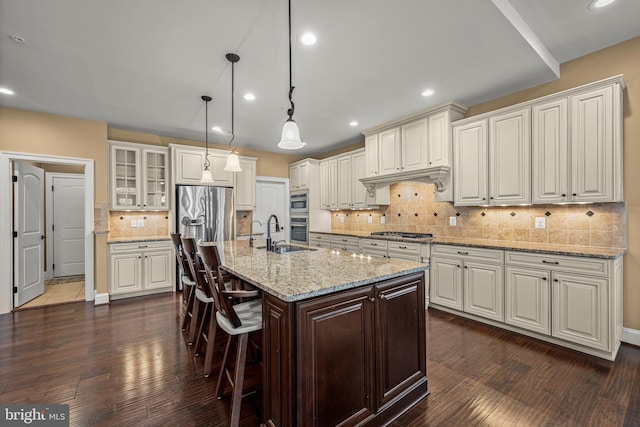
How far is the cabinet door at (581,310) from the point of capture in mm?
2365

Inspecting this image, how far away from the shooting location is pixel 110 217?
15.2 feet

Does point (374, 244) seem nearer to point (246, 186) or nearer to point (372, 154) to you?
point (372, 154)

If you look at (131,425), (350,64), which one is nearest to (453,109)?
(350,64)

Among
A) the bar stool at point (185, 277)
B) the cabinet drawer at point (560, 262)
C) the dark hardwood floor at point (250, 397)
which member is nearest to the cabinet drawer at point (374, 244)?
the dark hardwood floor at point (250, 397)

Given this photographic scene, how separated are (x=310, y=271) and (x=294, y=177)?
4.69 m

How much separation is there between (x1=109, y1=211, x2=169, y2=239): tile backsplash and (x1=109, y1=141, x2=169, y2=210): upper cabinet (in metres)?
0.28

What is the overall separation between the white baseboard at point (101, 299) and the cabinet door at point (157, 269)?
484 millimetres

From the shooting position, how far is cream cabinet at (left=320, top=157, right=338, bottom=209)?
5.62 meters

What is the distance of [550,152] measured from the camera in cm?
285

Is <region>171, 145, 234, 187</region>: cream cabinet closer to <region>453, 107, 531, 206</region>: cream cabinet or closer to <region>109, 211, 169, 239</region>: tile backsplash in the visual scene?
<region>109, 211, 169, 239</region>: tile backsplash

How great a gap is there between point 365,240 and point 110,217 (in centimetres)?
420

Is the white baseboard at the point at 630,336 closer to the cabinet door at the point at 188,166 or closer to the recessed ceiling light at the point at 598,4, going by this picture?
the recessed ceiling light at the point at 598,4

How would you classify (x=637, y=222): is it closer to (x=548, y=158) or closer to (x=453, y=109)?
(x=548, y=158)

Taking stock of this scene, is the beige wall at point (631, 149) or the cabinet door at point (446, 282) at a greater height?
the beige wall at point (631, 149)
